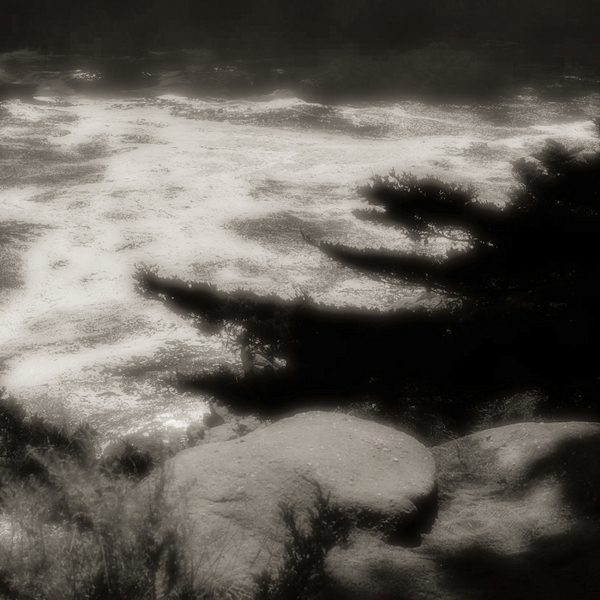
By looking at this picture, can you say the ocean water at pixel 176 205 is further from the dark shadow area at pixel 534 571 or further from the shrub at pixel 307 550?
the dark shadow area at pixel 534 571

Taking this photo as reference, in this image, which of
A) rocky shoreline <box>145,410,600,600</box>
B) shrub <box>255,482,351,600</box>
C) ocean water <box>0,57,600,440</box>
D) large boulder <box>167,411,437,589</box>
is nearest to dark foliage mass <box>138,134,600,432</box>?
ocean water <box>0,57,600,440</box>

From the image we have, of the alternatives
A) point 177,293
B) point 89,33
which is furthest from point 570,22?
point 177,293

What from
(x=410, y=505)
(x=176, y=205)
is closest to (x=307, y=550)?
(x=410, y=505)

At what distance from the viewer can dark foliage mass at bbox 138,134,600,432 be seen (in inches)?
150

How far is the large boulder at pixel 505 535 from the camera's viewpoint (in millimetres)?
2199

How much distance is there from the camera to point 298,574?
2.25 meters

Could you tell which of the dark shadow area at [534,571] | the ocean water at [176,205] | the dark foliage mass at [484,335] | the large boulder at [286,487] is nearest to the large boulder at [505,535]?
the dark shadow area at [534,571]

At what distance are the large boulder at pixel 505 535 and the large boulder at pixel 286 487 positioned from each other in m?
0.11

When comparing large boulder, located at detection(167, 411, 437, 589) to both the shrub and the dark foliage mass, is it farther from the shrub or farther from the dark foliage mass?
the dark foliage mass

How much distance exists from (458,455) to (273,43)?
15.7 metres

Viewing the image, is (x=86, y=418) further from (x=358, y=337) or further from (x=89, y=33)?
(x=89, y=33)

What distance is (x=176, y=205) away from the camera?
7070 mm

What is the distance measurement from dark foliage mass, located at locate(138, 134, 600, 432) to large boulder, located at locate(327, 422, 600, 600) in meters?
0.83

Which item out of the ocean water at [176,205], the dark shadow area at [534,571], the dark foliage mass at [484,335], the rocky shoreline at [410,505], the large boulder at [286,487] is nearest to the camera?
the dark shadow area at [534,571]
